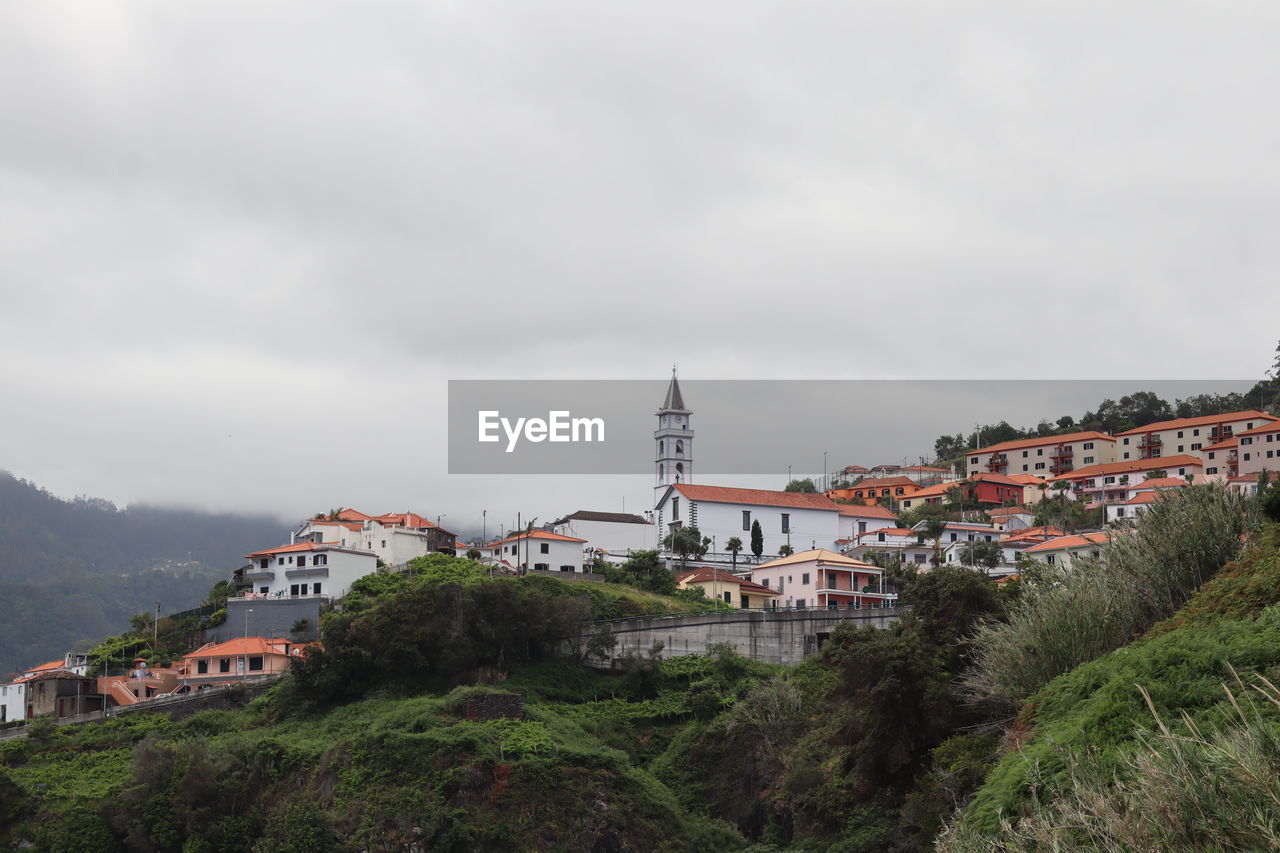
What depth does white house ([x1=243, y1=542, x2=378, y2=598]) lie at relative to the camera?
72.6 meters

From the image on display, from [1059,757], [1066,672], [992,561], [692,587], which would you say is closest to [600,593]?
[692,587]

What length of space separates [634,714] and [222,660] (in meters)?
22.4

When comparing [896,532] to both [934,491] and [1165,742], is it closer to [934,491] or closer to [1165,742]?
[934,491]

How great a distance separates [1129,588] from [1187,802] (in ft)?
46.4

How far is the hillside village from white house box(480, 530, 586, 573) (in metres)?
0.09

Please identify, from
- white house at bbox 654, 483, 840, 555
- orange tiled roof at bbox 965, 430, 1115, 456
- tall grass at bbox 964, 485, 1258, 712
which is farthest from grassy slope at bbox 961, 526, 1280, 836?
orange tiled roof at bbox 965, 430, 1115, 456

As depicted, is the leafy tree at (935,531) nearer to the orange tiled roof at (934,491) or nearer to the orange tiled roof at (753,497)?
the orange tiled roof at (753,497)

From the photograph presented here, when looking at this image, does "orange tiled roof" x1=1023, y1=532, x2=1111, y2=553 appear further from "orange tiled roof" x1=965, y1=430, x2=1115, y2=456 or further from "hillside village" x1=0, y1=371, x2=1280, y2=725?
"orange tiled roof" x1=965, y1=430, x2=1115, y2=456

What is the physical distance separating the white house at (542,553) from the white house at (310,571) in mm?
7751

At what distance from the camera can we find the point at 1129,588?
92.7 ft

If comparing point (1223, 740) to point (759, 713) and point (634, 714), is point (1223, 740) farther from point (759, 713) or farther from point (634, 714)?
point (634, 714)

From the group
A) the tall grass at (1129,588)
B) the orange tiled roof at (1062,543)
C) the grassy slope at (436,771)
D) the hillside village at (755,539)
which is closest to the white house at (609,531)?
the hillside village at (755,539)

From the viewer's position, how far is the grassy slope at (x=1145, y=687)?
19812 mm

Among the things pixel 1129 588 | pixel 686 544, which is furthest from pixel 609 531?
pixel 1129 588
